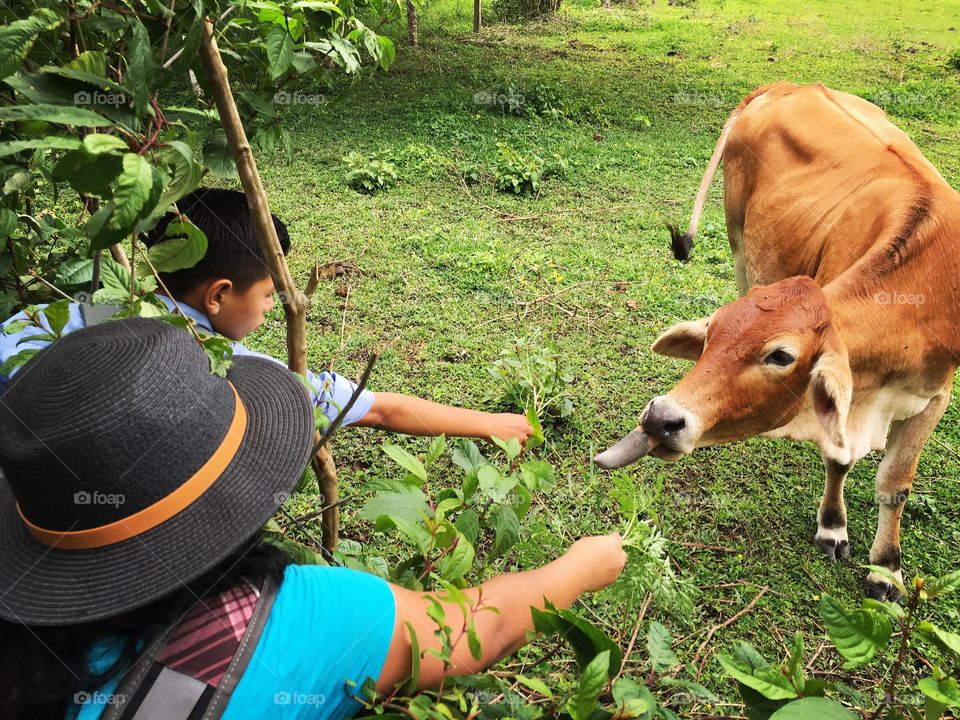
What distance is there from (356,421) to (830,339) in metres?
1.53

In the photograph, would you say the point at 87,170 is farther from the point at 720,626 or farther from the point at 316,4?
the point at 720,626

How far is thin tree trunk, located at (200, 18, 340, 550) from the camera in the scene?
50.4 inches

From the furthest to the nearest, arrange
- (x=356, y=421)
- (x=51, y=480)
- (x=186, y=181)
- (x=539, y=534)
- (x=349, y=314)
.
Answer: (x=349, y=314)
(x=356, y=421)
(x=539, y=534)
(x=186, y=181)
(x=51, y=480)

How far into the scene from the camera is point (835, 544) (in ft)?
9.80

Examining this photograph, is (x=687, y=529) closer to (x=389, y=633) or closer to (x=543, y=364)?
(x=543, y=364)

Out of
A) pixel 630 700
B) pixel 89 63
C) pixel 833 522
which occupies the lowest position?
pixel 833 522

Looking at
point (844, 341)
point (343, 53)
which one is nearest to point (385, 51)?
point (343, 53)

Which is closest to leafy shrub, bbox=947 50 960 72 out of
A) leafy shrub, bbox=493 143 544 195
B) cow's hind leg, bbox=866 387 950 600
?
leafy shrub, bbox=493 143 544 195

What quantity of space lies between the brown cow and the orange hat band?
156 centimetres

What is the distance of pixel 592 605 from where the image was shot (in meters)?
2.65

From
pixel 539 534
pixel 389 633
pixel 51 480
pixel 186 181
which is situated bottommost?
pixel 539 534

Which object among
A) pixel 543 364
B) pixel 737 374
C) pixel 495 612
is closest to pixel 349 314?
pixel 543 364

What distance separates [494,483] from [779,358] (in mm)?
1224

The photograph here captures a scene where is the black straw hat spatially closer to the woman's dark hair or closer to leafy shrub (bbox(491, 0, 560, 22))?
the woman's dark hair
